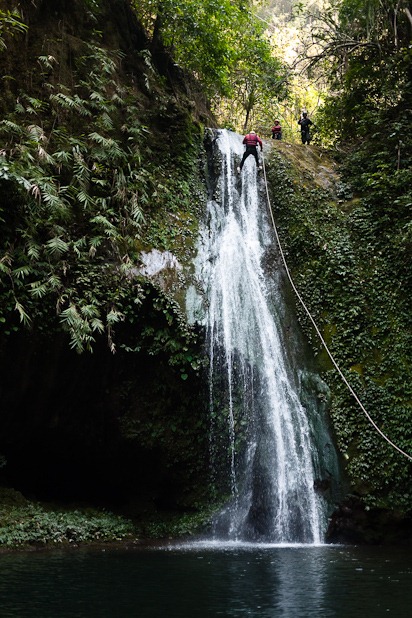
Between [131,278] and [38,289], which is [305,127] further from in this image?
[38,289]

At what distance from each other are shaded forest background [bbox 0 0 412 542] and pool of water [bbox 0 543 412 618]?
2527 millimetres

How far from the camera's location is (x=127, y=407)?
10.8 meters

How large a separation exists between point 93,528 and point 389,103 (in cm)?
1358

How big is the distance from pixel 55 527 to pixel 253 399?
14.1ft

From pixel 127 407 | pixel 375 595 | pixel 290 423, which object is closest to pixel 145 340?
pixel 127 407

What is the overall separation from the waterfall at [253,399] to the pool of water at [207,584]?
1.43 m

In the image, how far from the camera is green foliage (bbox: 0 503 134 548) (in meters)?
8.76

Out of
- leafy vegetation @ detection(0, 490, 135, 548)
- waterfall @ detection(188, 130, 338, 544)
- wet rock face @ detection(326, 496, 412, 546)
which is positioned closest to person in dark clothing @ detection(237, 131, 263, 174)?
waterfall @ detection(188, 130, 338, 544)

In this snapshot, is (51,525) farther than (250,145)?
No

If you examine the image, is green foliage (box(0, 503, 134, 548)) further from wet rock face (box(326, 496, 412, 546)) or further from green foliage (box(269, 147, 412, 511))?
green foliage (box(269, 147, 412, 511))

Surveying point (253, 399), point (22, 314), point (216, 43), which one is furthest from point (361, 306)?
point (216, 43)

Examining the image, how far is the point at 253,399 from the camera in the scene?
10758 millimetres

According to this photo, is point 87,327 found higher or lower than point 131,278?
lower

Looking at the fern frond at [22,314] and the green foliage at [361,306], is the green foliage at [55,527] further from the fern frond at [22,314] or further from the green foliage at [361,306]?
the green foliage at [361,306]
